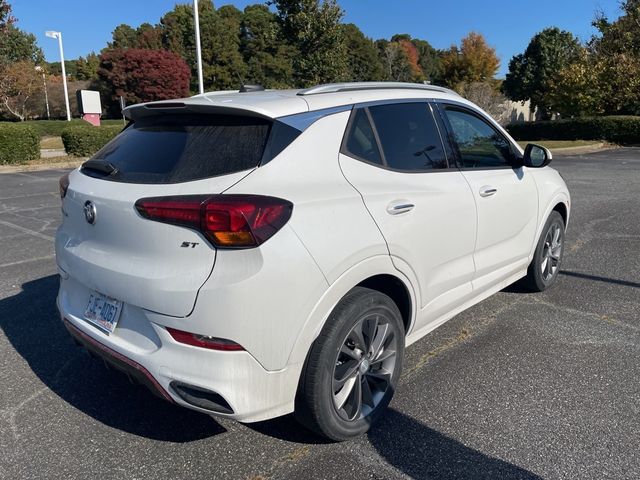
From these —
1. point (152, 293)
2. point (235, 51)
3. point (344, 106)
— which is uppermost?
point (235, 51)

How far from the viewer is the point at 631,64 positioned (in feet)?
90.7

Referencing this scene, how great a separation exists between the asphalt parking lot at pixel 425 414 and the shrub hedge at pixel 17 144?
12.9 metres

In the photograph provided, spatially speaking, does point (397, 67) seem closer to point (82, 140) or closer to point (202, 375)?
point (82, 140)

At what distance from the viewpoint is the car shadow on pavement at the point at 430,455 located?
2453mm

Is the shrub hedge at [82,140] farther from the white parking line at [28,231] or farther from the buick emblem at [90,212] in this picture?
the buick emblem at [90,212]

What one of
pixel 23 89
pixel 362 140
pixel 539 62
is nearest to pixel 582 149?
pixel 362 140

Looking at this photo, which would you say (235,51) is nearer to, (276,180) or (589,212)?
(589,212)

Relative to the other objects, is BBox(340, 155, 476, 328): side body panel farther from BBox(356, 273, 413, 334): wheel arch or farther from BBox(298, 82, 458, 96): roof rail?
BBox(298, 82, 458, 96): roof rail

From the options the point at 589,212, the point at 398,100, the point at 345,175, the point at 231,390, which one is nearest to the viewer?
the point at 231,390

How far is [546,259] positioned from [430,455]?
2.74 metres

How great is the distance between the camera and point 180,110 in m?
2.74

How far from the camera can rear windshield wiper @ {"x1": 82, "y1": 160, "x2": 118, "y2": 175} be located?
2.70 metres

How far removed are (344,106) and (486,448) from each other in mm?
1840

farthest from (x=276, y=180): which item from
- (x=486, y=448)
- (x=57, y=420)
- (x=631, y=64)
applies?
(x=631, y=64)
